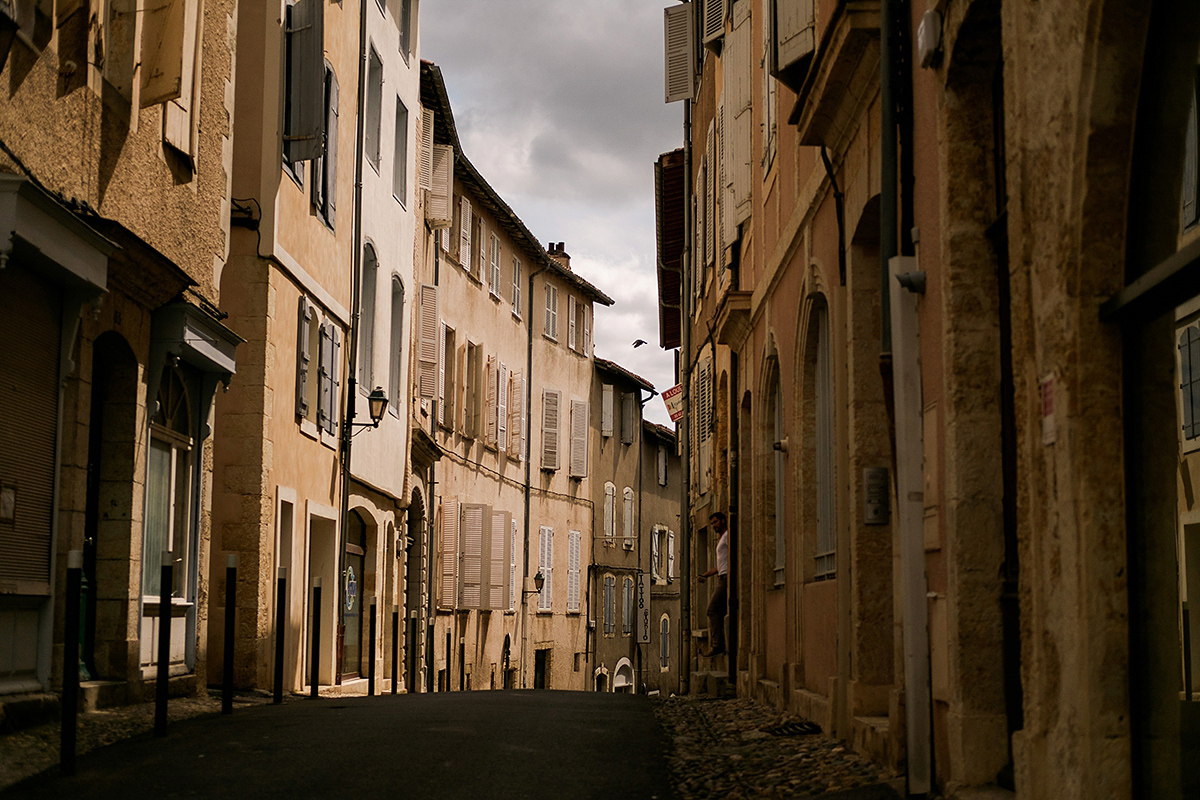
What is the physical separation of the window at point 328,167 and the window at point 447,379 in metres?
10.0

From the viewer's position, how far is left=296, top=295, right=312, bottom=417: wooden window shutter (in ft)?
54.3

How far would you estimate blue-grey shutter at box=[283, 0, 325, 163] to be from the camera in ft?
51.7

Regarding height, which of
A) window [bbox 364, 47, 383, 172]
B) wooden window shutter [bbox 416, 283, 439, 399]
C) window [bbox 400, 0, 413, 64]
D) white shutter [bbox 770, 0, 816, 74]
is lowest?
white shutter [bbox 770, 0, 816, 74]

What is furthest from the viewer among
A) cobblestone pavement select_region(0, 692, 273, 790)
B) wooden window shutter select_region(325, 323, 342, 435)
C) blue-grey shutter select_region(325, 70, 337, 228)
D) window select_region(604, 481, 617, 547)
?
window select_region(604, 481, 617, 547)

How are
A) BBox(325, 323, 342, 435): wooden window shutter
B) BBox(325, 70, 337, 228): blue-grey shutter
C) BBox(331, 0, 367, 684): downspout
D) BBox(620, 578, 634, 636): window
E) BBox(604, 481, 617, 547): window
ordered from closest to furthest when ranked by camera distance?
BBox(325, 70, 337, 228): blue-grey shutter
BBox(325, 323, 342, 435): wooden window shutter
BBox(331, 0, 367, 684): downspout
BBox(604, 481, 617, 547): window
BBox(620, 578, 634, 636): window

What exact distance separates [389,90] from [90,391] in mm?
12111

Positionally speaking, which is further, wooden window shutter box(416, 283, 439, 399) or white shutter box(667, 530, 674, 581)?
white shutter box(667, 530, 674, 581)

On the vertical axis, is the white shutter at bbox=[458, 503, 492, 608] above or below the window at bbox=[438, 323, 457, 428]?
below

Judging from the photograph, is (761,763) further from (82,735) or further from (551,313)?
(551,313)

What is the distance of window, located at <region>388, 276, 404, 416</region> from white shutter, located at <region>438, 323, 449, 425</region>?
330cm

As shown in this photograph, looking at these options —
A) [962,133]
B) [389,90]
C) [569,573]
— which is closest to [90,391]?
[962,133]

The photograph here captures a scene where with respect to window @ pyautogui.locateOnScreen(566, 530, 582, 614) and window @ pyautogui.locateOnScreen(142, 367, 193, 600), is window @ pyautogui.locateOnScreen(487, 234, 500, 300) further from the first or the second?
window @ pyautogui.locateOnScreen(142, 367, 193, 600)

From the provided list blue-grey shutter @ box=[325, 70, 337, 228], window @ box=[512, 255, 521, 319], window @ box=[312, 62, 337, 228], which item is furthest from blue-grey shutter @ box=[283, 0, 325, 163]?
window @ box=[512, 255, 521, 319]

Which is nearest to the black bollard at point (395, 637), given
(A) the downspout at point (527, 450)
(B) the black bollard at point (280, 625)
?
(B) the black bollard at point (280, 625)
